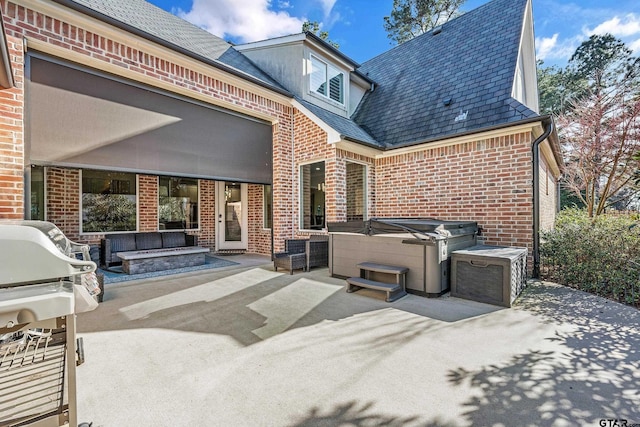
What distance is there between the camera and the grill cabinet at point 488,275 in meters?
3.96

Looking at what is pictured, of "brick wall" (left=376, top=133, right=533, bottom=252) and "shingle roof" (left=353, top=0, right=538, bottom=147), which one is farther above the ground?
"shingle roof" (left=353, top=0, right=538, bottom=147)

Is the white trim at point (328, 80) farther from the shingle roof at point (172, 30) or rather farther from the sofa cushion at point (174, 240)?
the sofa cushion at point (174, 240)

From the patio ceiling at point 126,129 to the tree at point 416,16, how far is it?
56.1 ft

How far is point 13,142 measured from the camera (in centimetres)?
388

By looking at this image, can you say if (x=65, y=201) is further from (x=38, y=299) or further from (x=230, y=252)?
(x=38, y=299)

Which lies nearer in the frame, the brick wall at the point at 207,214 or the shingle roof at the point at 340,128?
the shingle roof at the point at 340,128

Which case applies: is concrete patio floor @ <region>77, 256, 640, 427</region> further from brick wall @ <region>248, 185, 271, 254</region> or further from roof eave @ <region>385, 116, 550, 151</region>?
brick wall @ <region>248, 185, 271, 254</region>

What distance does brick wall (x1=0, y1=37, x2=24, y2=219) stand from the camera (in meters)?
3.80

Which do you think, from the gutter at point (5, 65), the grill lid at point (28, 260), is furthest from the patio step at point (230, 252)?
the grill lid at point (28, 260)

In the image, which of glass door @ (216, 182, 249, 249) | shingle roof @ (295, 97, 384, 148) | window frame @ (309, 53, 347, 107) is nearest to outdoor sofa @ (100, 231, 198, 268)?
glass door @ (216, 182, 249, 249)

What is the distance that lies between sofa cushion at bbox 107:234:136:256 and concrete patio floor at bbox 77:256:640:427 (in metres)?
3.38

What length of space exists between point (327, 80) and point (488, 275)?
709 centimetres

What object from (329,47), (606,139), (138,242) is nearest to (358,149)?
(329,47)

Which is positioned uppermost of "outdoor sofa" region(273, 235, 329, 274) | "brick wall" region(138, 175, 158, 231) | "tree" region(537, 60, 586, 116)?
"tree" region(537, 60, 586, 116)
